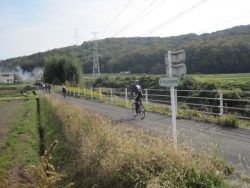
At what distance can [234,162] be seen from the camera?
→ 7250 millimetres

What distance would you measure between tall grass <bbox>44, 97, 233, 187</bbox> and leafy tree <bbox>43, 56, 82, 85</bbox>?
63421 mm

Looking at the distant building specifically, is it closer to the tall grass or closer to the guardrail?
the guardrail

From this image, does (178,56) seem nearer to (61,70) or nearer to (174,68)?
(174,68)

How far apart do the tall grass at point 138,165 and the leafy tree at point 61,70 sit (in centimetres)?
6342

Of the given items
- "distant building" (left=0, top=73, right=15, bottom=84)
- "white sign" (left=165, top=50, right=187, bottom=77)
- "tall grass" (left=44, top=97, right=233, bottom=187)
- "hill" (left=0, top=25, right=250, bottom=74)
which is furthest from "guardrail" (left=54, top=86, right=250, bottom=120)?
"distant building" (left=0, top=73, right=15, bottom=84)

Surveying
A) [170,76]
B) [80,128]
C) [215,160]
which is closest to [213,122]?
[80,128]

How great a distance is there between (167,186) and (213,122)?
8313 mm

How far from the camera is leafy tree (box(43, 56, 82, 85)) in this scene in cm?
7370

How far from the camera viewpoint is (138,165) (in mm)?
6402

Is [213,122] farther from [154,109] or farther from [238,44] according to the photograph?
[238,44]

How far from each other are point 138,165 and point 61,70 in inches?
2845

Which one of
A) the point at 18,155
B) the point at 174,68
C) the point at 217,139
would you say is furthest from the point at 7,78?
the point at 174,68

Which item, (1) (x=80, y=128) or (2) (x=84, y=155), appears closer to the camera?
(2) (x=84, y=155)

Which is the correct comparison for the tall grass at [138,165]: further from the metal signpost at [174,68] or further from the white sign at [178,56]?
the white sign at [178,56]
